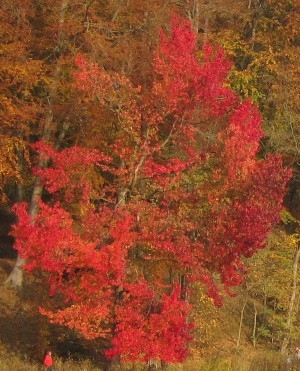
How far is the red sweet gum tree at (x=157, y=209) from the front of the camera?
15.9m

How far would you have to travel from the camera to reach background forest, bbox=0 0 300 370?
16.3 m

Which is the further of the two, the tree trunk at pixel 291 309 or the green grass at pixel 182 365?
the tree trunk at pixel 291 309

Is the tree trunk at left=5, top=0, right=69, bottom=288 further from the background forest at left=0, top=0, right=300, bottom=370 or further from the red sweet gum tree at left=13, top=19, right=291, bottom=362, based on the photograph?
the red sweet gum tree at left=13, top=19, right=291, bottom=362

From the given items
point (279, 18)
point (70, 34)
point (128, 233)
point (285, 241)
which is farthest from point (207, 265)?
point (279, 18)

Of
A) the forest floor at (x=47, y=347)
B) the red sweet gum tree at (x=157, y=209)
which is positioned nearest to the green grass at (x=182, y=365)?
the forest floor at (x=47, y=347)

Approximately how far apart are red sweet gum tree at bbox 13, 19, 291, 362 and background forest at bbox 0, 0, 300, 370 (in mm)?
55

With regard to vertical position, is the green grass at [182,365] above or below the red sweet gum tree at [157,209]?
below

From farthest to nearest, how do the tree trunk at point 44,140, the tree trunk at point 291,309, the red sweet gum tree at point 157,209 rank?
the tree trunk at point 291,309 < the tree trunk at point 44,140 < the red sweet gum tree at point 157,209

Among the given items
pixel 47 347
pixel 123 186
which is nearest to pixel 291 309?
pixel 47 347

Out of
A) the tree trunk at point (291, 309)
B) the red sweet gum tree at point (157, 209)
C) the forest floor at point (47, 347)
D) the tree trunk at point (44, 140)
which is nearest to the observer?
the red sweet gum tree at point (157, 209)

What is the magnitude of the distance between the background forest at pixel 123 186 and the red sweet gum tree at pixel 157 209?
5 centimetres

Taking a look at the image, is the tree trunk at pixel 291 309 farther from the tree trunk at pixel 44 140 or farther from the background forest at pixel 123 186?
the tree trunk at pixel 44 140

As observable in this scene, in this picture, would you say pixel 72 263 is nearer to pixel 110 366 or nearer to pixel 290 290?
pixel 110 366

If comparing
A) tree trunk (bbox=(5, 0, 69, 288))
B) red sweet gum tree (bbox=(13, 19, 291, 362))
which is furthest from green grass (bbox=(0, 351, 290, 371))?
tree trunk (bbox=(5, 0, 69, 288))
